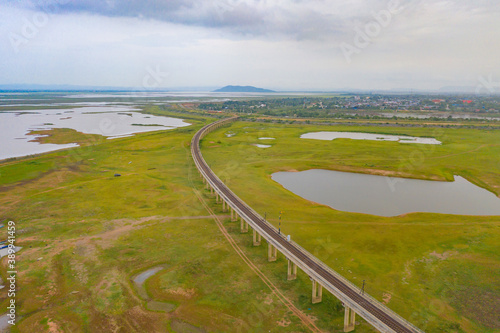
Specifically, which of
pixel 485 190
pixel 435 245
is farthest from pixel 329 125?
pixel 435 245

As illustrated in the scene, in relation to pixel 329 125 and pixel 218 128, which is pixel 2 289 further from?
pixel 329 125

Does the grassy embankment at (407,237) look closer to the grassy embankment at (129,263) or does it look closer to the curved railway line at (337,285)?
the curved railway line at (337,285)

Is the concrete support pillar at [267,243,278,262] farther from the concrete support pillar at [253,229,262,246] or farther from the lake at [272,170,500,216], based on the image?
the lake at [272,170,500,216]

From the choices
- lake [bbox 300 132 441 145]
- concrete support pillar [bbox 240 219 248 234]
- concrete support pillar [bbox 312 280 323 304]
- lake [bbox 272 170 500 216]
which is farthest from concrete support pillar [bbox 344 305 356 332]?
lake [bbox 300 132 441 145]

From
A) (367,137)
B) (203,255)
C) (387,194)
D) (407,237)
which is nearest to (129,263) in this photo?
(203,255)

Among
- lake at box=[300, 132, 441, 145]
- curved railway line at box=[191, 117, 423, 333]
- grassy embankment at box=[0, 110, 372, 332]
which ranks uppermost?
lake at box=[300, 132, 441, 145]

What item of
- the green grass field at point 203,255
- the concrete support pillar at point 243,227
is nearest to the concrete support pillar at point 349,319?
the green grass field at point 203,255
